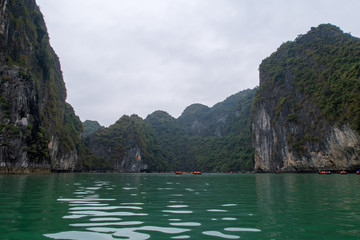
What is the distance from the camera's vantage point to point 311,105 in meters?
66.9

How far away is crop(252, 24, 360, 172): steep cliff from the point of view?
53812 mm

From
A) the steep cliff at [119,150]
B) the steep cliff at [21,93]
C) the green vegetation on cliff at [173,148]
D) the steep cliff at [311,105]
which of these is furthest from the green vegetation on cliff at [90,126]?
the steep cliff at [21,93]

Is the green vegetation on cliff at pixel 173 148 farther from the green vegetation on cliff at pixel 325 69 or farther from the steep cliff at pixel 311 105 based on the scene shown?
the green vegetation on cliff at pixel 325 69

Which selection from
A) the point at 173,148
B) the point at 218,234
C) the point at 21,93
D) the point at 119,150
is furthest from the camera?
the point at 173,148

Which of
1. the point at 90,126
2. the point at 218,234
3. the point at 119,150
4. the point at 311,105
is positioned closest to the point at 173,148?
the point at 90,126

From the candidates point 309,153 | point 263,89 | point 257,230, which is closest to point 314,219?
point 257,230

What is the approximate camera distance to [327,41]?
3044 inches

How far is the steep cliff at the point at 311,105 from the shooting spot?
5381cm

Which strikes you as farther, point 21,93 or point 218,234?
point 21,93

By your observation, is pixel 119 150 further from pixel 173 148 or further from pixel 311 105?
pixel 311 105

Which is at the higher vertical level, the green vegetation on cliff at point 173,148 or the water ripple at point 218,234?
the green vegetation on cliff at point 173,148

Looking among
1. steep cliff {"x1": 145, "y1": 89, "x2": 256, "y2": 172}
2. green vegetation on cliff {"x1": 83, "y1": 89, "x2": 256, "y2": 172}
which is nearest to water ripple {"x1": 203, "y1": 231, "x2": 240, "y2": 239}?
green vegetation on cliff {"x1": 83, "y1": 89, "x2": 256, "y2": 172}

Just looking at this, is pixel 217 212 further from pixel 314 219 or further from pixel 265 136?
pixel 265 136

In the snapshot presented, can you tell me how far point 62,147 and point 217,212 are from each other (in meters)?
71.1
